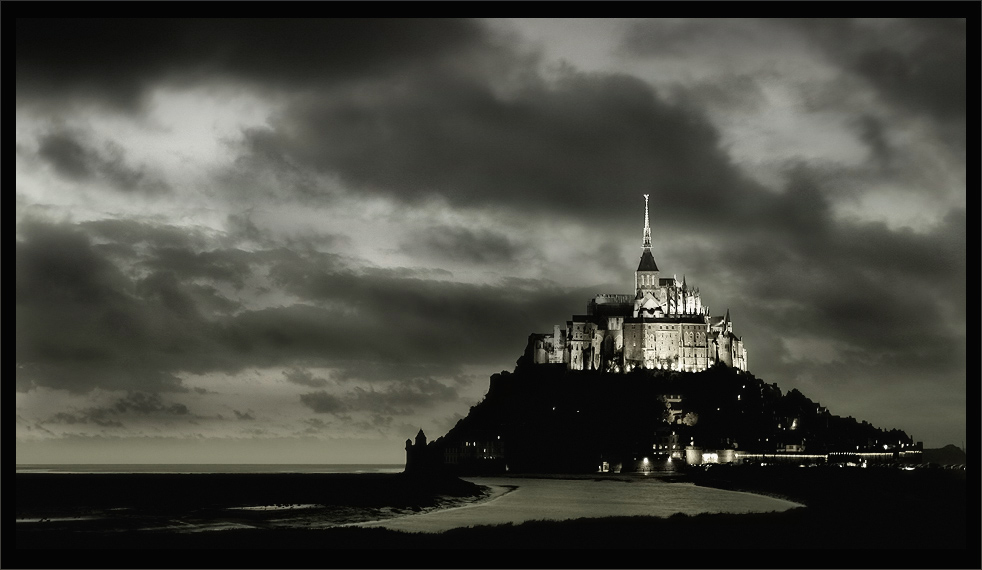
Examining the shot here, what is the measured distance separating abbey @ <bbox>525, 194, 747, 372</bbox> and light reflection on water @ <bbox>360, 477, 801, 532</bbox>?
29028mm

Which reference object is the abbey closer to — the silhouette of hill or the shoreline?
the silhouette of hill

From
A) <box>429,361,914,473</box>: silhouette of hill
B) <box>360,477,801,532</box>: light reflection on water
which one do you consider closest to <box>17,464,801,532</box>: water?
<box>360,477,801,532</box>: light reflection on water

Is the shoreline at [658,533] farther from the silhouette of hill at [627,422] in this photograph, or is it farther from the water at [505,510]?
the silhouette of hill at [627,422]

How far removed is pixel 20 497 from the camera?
2586 inches

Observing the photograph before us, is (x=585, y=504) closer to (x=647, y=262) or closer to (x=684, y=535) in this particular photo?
(x=684, y=535)

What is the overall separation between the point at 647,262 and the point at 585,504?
61.0 metres

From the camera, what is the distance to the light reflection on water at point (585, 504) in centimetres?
3675

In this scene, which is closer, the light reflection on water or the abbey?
the light reflection on water

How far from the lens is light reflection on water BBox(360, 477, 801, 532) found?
36.8 metres

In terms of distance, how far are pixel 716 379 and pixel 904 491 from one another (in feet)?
151

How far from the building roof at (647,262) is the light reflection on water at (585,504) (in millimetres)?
40009

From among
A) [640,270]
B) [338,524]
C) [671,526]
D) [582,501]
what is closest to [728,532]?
[671,526]

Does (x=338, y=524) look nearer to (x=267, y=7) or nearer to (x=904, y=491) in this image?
(x=267, y=7)

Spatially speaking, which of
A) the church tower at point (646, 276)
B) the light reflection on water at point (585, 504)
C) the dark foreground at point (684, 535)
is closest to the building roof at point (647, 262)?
the church tower at point (646, 276)
